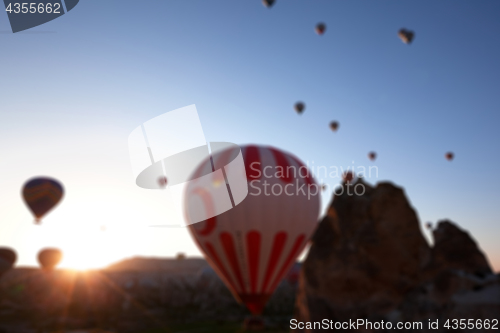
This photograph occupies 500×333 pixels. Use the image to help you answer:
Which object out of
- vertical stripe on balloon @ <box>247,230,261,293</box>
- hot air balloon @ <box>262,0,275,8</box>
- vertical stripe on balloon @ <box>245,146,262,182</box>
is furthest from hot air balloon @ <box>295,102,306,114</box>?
vertical stripe on balloon @ <box>247,230,261,293</box>

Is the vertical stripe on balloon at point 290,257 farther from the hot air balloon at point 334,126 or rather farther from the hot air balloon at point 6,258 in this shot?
the hot air balloon at point 6,258

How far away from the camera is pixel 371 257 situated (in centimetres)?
2997

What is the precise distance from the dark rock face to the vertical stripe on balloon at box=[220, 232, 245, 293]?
15030 mm

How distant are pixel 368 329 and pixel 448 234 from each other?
28.2 metres

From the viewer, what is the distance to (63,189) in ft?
88.6

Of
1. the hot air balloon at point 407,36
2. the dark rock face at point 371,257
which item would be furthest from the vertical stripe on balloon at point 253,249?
the hot air balloon at point 407,36

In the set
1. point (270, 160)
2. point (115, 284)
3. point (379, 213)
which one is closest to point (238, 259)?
point (270, 160)

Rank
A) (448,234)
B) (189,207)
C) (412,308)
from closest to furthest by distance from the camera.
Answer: (412,308) → (189,207) → (448,234)

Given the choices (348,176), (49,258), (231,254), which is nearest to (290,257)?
(231,254)

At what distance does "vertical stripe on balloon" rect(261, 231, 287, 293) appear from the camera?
1312 centimetres

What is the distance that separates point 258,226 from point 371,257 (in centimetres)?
2082

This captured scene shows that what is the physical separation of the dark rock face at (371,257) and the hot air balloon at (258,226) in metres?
14.8

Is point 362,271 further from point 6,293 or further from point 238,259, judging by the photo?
point 6,293

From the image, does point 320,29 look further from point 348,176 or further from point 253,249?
point 253,249
